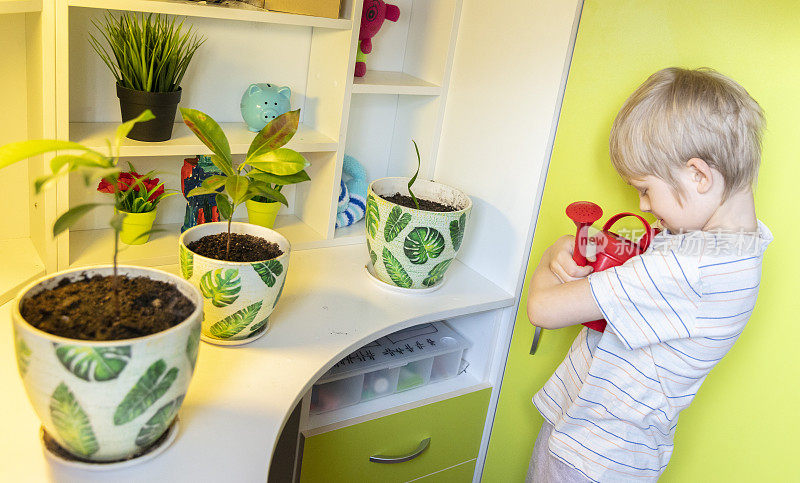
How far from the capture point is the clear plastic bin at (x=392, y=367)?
1.35m

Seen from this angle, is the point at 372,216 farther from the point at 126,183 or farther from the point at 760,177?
the point at 760,177

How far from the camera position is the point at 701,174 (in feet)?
3.08

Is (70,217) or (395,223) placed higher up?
(70,217)

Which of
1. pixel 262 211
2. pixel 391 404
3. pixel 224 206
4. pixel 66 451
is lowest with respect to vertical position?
pixel 391 404

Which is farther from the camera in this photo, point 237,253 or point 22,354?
point 237,253

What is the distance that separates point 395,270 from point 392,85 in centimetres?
38

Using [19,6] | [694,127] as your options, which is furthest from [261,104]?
[694,127]

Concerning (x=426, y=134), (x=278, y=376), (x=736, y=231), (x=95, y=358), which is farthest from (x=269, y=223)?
(x=736, y=231)

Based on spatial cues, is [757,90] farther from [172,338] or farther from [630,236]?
[172,338]

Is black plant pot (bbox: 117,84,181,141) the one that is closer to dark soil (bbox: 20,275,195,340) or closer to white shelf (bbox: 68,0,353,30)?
white shelf (bbox: 68,0,353,30)

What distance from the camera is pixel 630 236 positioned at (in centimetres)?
118

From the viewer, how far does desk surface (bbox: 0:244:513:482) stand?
2.60 feet

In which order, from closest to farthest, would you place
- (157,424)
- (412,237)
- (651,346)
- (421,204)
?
(157,424)
(651,346)
(412,237)
(421,204)

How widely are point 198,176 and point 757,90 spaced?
3.18ft
